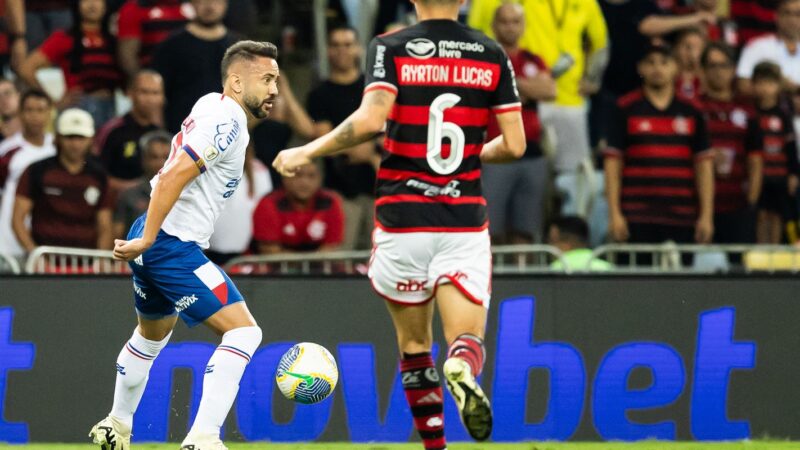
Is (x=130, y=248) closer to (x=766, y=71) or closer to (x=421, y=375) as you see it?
(x=421, y=375)

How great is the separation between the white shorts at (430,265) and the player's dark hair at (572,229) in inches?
191

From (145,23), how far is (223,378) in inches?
251

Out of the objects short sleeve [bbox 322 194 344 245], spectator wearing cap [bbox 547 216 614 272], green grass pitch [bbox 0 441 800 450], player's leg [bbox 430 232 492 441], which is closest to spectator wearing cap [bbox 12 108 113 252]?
Result: short sleeve [bbox 322 194 344 245]

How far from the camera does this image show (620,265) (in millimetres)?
11438

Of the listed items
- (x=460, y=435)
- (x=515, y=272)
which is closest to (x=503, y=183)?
(x=515, y=272)

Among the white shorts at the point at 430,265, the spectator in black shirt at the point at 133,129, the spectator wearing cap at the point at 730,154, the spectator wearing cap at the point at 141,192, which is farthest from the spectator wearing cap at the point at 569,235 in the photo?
the white shorts at the point at 430,265

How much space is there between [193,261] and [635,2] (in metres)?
7.74

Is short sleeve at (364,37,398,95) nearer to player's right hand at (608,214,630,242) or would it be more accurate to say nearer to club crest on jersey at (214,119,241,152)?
club crest on jersey at (214,119,241,152)

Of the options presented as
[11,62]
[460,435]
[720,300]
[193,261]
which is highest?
[11,62]

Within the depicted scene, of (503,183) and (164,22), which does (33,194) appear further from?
(503,183)

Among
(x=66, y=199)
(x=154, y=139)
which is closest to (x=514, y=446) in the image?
(x=154, y=139)

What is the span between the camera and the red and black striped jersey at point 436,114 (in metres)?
6.86

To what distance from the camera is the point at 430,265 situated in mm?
6949

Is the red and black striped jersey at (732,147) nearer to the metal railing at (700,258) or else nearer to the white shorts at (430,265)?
the metal railing at (700,258)
